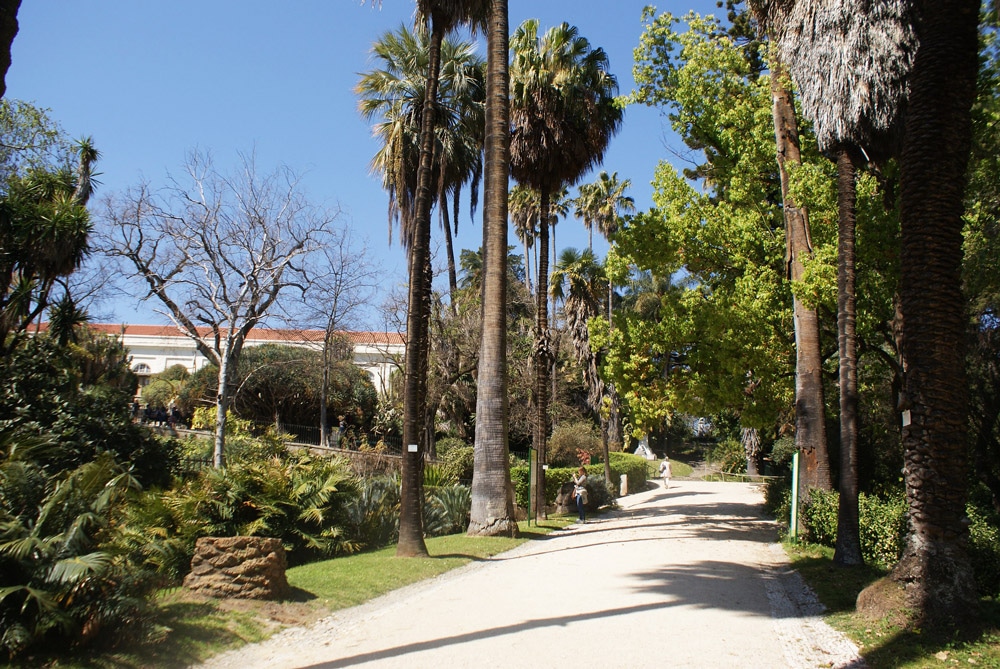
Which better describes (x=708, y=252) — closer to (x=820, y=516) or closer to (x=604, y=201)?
(x=820, y=516)

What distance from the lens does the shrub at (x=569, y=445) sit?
3512cm

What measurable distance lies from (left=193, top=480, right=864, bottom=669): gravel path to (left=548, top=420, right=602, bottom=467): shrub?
67.2 feet

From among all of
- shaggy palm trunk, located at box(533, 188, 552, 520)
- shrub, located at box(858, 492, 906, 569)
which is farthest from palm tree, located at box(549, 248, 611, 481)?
shrub, located at box(858, 492, 906, 569)

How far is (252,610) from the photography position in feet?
27.1

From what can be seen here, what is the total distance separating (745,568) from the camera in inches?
491

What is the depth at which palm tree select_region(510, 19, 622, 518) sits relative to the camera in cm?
2162

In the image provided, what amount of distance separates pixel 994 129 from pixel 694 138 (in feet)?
21.9

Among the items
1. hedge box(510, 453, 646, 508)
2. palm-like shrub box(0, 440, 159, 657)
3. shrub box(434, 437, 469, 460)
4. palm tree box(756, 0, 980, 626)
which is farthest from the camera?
shrub box(434, 437, 469, 460)

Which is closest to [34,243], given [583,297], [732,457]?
[583,297]

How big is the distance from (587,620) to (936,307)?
527 cm

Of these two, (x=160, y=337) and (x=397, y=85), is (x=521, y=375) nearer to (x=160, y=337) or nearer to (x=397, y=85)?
(x=397, y=85)

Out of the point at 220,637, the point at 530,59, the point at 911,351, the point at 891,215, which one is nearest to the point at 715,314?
the point at 891,215

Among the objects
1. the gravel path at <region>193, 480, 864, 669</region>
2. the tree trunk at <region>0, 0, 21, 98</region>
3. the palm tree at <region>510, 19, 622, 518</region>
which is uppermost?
the palm tree at <region>510, 19, 622, 518</region>

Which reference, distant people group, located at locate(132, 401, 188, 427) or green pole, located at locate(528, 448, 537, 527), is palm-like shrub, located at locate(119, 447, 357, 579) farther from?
distant people group, located at locate(132, 401, 188, 427)
